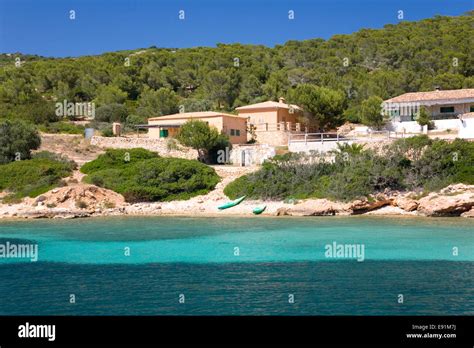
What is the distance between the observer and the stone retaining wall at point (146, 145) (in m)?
37.5

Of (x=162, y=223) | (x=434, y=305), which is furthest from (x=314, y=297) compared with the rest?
(x=162, y=223)

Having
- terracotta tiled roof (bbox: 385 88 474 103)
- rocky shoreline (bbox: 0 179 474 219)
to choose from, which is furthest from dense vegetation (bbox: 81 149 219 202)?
terracotta tiled roof (bbox: 385 88 474 103)

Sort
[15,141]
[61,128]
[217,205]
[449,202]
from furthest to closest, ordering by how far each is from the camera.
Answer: [61,128] < [15,141] < [217,205] < [449,202]

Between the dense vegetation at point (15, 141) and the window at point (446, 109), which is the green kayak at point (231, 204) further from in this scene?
the window at point (446, 109)

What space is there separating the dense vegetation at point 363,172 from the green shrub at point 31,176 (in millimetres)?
10269

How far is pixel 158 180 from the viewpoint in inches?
1261

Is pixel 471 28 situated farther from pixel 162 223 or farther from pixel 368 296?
pixel 368 296

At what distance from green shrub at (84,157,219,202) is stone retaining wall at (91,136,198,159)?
380 cm

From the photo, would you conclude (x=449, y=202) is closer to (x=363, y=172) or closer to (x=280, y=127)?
(x=363, y=172)

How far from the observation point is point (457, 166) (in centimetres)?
2820

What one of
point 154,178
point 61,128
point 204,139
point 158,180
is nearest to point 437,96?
point 204,139

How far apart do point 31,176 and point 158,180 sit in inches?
292

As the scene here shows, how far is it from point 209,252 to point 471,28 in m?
57.5
